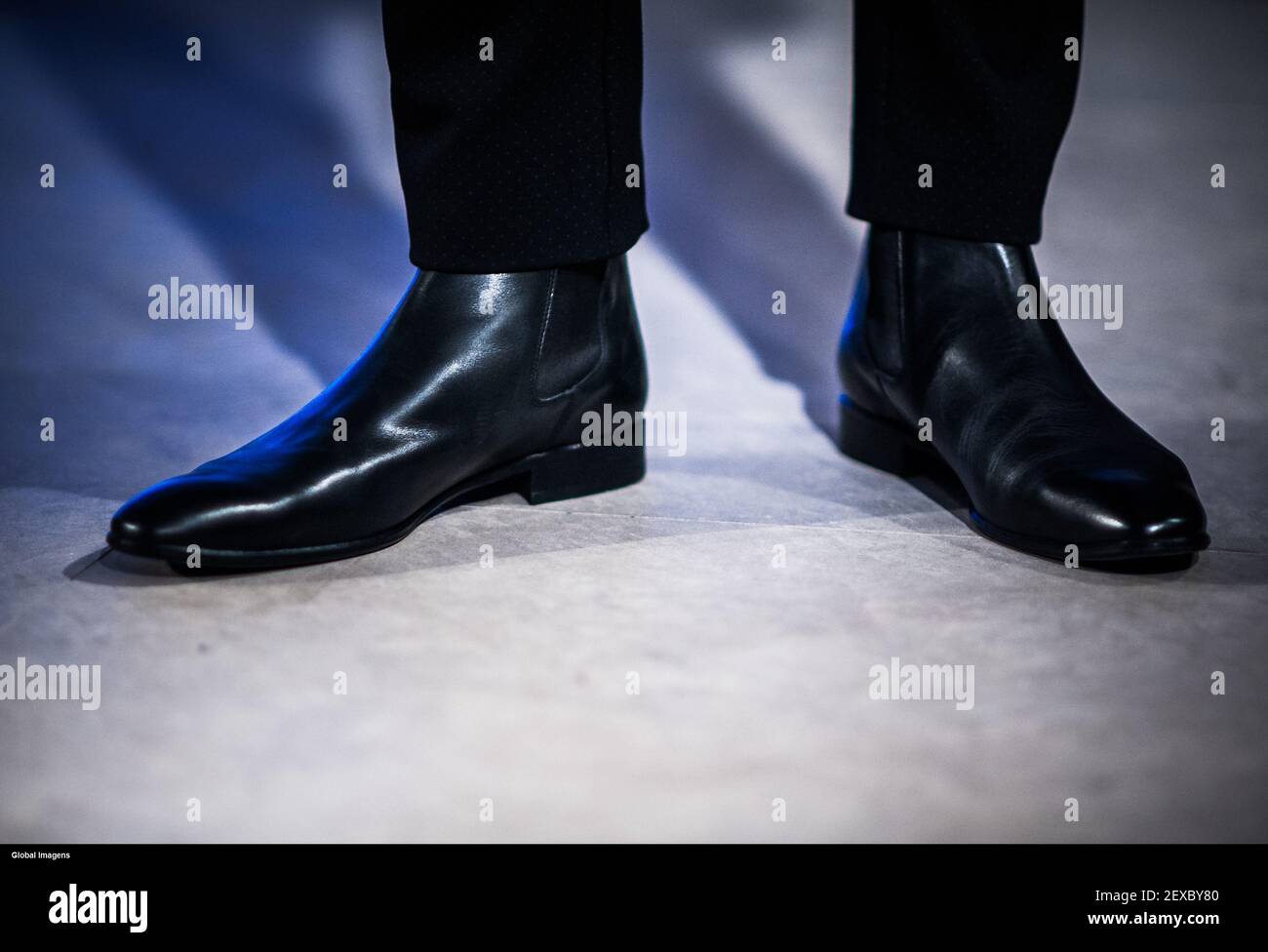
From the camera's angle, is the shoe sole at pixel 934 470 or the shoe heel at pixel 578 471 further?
the shoe heel at pixel 578 471

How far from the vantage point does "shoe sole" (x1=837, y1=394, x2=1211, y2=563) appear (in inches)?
33.3

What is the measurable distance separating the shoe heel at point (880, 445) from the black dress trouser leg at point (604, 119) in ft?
0.56

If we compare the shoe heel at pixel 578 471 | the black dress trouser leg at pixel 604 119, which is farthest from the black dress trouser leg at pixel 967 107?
the shoe heel at pixel 578 471

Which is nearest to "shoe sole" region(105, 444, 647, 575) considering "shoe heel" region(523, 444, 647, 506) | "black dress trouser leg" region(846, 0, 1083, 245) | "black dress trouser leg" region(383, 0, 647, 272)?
"shoe heel" region(523, 444, 647, 506)

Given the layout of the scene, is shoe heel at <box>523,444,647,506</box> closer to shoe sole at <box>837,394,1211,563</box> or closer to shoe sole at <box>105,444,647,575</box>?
shoe sole at <box>105,444,647,575</box>

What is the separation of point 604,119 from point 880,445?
370 mm

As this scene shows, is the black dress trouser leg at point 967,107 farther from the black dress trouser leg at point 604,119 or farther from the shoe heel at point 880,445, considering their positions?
the shoe heel at point 880,445

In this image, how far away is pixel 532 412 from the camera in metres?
0.98

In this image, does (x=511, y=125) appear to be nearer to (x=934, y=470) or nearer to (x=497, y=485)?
(x=497, y=485)

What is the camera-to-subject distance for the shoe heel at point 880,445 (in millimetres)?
1099

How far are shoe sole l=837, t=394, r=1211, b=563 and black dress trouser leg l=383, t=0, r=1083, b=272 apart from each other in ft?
0.57

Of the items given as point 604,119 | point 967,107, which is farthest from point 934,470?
point 604,119

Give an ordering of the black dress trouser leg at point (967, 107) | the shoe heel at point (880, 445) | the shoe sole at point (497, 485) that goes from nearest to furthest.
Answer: the shoe sole at point (497, 485) < the black dress trouser leg at point (967, 107) < the shoe heel at point (880, 445)

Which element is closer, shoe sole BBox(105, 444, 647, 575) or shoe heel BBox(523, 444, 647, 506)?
shoe sole BBox(105, 444, 647, 575)
